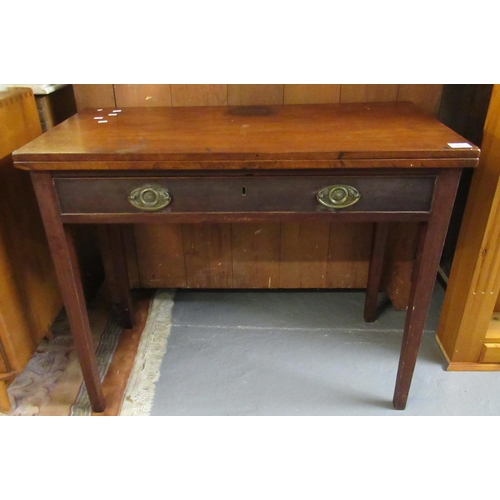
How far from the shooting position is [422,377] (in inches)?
52.1

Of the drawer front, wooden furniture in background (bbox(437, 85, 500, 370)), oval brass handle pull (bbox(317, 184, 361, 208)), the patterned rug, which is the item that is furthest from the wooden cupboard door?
wooden furniture in background (bbox(437, 85, 500, 370))

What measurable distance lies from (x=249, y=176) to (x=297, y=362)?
2.29ft

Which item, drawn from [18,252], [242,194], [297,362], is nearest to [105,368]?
[18,252]

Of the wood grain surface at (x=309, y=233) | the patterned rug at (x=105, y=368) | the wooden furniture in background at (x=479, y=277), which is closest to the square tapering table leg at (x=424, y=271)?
the wooden furniture in background at (x=479, y=277)

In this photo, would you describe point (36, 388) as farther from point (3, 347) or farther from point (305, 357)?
point (305, 357)

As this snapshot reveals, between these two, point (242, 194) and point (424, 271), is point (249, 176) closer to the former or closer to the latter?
point (242, 194)

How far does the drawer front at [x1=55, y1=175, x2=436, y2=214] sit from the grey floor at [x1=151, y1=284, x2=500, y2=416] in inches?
23.1

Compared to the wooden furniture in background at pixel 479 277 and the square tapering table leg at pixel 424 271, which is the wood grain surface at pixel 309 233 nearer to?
the wooden furniture in background at pixel 479 277

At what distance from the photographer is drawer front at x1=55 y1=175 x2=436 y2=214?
0.92 meters

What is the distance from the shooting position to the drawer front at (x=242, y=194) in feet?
3.02

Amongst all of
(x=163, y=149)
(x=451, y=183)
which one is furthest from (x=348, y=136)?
(x=163, y=149)

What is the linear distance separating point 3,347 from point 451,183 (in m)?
1.13

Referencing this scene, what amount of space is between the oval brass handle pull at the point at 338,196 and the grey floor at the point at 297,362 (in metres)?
0.61

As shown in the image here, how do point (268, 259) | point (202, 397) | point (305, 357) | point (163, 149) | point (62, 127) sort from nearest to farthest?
point (163, 149) < point (62, 127) < point (202, 397) < point (305, 357) < point (268, 259)
